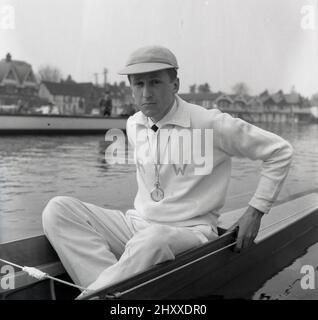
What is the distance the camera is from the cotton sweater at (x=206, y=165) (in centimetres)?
260

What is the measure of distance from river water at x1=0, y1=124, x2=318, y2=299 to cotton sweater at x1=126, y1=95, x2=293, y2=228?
1331 mm

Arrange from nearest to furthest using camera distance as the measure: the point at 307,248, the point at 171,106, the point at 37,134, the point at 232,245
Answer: the point at 171,106 → the point at 232,245 → the point at 307,248 → the point at 37,134

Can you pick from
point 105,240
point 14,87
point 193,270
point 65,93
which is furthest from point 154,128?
point 65,93

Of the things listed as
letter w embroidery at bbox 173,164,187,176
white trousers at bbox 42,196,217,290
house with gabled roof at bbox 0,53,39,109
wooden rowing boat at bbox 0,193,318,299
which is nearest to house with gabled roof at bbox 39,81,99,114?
house with gabled roof at bbox 0,53,39,109

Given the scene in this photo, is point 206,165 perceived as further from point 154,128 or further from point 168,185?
point 154,128

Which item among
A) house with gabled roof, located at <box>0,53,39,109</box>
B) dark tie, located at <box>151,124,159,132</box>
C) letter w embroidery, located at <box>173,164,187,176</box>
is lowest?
letter w embroidery, located at <box>173,164,187,176</box>

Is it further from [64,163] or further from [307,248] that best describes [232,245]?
[64,163]

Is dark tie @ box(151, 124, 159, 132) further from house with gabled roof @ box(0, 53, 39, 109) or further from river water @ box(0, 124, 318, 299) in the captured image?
house with gabled roof @ box(0, 53, 39, 109)

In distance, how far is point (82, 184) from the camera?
9.17 metres

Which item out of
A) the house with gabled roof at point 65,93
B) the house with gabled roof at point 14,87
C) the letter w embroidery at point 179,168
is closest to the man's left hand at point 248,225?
the letter w embroidery at point 179,168

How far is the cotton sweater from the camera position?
260 cm

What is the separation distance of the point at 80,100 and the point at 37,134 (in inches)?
A: 989

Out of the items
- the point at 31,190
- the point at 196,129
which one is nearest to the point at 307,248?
the point at 196,129
